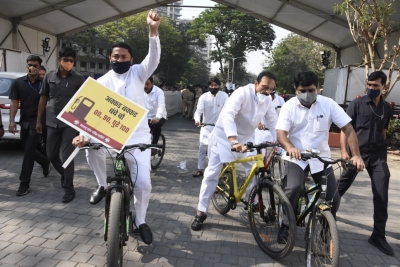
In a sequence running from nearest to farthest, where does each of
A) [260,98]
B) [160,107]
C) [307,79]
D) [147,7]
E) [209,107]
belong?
1. [307,79]
2. [260,98]
3. [160,107]
4. [209,107]
5. [147,7]

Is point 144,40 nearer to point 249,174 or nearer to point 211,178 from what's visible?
point 211,178

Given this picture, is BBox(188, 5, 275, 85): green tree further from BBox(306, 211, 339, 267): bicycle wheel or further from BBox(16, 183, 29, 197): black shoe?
BBox(306, 211, 339, 267): bicycle wheel

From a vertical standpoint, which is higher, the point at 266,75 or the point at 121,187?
the point at 266,75

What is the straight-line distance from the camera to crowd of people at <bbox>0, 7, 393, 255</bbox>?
11.0 ft

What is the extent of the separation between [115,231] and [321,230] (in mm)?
1716

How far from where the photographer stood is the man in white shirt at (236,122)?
3811 millimetres

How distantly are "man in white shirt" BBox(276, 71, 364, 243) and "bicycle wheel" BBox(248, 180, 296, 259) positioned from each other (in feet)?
0.33

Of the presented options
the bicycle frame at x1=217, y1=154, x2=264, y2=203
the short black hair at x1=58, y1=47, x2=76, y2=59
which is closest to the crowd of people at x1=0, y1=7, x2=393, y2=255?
the short black hair at x1=58, y1=47, x2=76, y2=59

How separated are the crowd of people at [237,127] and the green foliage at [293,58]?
3376cm

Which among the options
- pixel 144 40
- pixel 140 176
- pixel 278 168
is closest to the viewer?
pixel 140 176

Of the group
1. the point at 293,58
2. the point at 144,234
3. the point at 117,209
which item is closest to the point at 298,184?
the point at 144,234

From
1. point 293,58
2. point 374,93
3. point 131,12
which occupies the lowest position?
point 374,93

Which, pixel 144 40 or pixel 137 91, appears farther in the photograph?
pixel 144 40

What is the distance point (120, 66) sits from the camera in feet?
11.0
